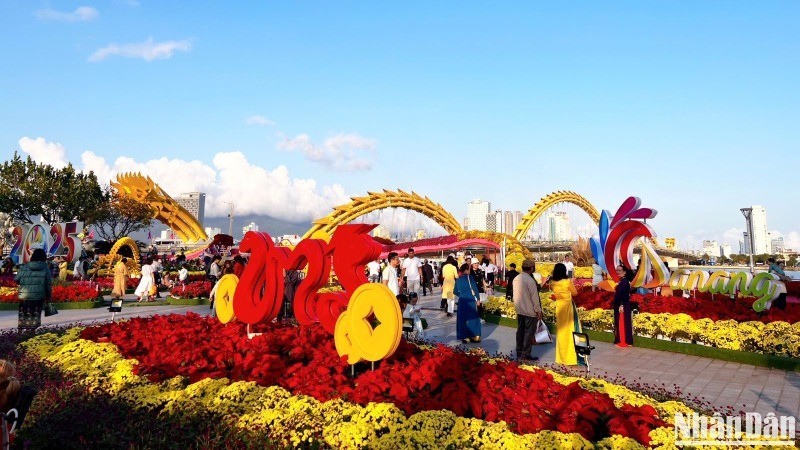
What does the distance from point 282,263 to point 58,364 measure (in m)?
3.24

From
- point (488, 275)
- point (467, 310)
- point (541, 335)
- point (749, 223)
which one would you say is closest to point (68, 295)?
→ point (467, 310)

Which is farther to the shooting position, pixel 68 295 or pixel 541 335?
pixel 68 295

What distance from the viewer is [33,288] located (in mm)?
9383

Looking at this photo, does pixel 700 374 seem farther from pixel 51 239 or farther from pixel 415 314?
pixel 51 239

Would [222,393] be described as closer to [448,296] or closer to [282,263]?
[282,263]

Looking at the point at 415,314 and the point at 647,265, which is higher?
the point at 647,265

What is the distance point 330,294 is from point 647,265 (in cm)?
864

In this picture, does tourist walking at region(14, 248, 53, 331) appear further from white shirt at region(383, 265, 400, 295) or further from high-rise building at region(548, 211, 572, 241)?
high-rise building at region(548, 211, 572, 241)

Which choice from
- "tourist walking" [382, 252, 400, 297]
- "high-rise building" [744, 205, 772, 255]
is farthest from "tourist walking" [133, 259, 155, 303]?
"high-rise building" [744, 205, 772, 255]

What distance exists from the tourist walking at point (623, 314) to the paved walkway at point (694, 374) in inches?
10.4

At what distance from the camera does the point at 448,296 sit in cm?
1491

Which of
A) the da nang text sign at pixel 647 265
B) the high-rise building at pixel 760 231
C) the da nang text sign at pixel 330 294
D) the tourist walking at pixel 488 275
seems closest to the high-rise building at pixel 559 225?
the high-rise building at pixel 760 231

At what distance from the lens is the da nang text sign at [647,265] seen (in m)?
12.1

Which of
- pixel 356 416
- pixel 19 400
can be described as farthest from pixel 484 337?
pixel 19 400
